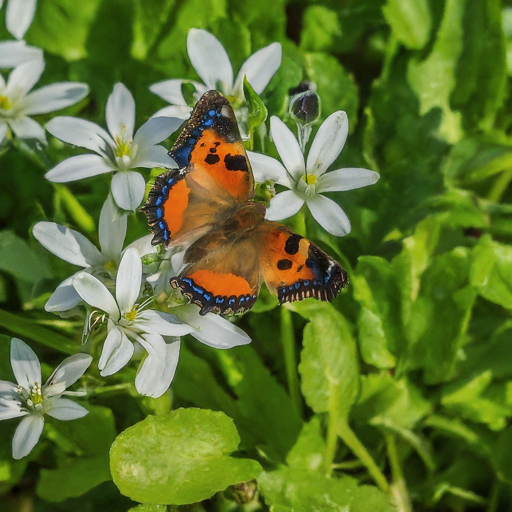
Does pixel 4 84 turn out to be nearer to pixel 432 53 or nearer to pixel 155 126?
pixel 155 126

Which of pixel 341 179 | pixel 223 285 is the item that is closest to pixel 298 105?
pixel 341 179

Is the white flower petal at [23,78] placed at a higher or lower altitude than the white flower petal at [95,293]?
higher

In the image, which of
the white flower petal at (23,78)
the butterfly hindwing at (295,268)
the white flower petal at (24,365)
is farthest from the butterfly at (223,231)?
the white flower petal at (23,78)

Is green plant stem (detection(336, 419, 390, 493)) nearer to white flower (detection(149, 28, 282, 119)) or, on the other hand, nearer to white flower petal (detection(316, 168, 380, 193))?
white flower petal (detection(316, 168, 380, 193))

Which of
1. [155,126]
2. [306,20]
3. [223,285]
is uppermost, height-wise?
[306,20]

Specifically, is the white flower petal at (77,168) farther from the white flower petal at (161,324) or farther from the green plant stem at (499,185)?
the green plant stem at (499,185)
